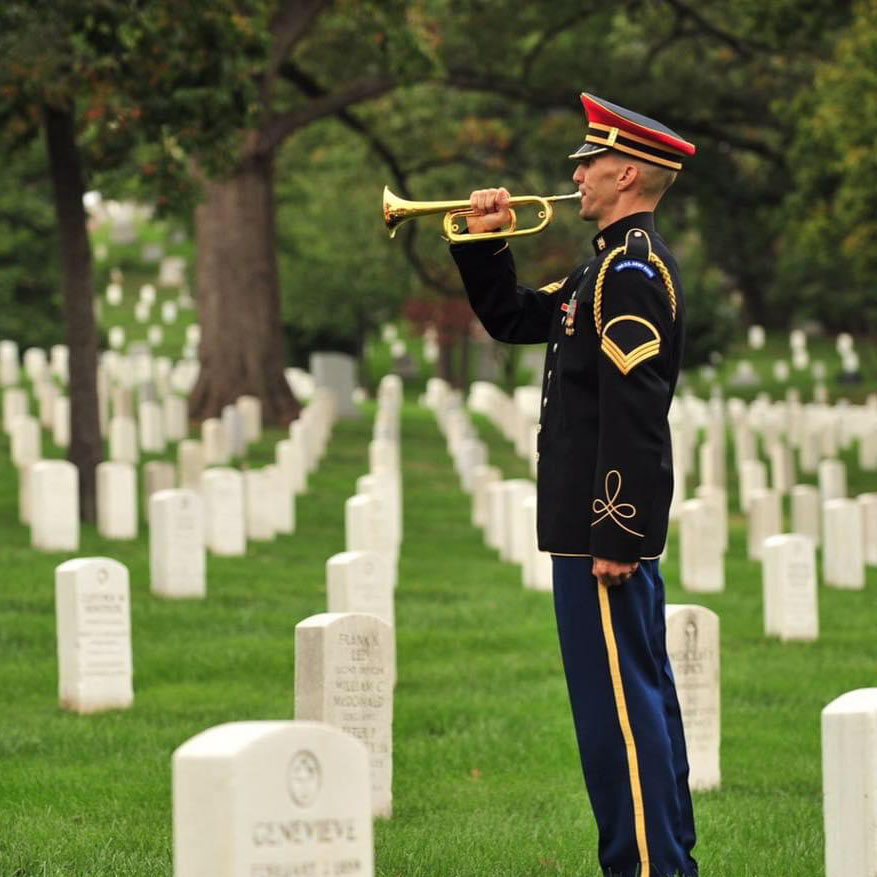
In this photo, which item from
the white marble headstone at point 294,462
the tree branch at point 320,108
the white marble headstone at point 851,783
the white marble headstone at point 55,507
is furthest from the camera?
the tree branch at point 320,108

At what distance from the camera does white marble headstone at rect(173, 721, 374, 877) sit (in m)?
4.31

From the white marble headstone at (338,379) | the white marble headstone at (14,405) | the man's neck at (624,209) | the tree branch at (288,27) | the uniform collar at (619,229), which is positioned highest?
the tree branch at (288,27)

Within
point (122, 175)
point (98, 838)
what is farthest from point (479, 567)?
point (98, 838)

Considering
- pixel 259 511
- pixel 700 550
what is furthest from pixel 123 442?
pixel 700 550

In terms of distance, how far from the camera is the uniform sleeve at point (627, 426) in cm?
629

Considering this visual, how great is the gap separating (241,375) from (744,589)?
546 inches

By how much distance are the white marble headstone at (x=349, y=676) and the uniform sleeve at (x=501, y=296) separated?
139 cm

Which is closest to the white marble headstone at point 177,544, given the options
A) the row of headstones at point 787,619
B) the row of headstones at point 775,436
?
the row of headstones at point 787,619

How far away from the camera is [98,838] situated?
25.4ft

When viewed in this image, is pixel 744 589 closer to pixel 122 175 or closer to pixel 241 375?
pixel 122 175

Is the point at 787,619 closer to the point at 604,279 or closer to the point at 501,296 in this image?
the point at 501,296

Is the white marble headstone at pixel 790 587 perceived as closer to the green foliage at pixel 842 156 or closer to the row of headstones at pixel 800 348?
the green foliage at pixel 842 156

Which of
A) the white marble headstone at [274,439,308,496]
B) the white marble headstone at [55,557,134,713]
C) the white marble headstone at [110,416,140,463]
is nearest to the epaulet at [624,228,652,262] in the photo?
the white marble headstone at [55,557,134,713]

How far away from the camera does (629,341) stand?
6316 mm
